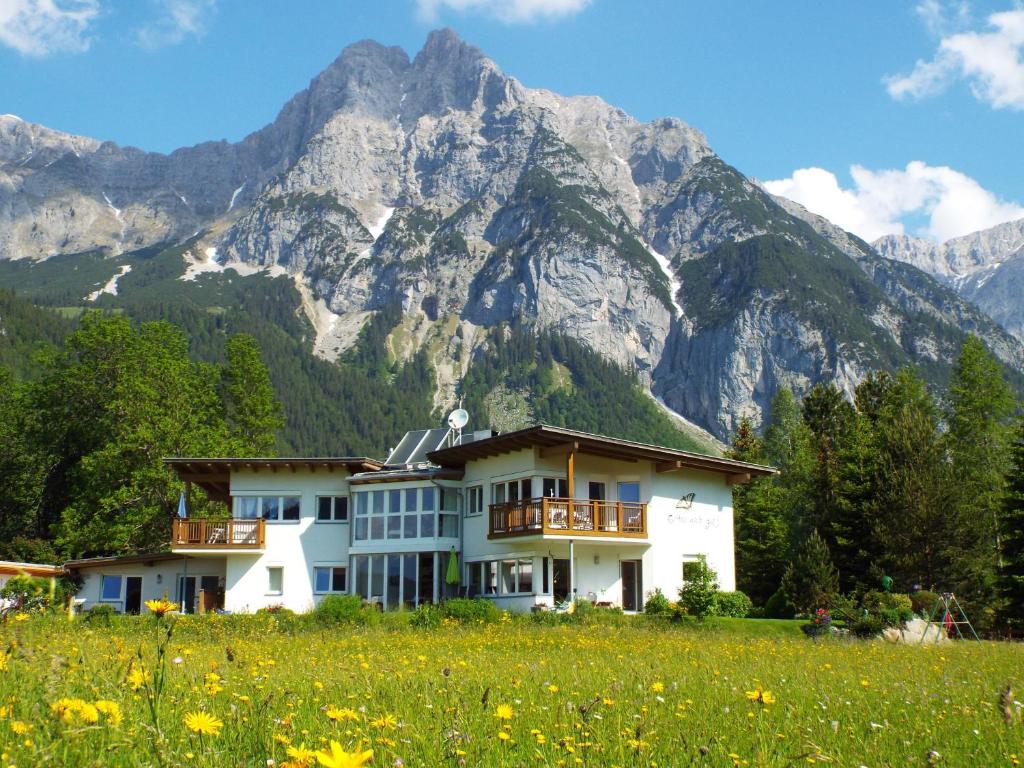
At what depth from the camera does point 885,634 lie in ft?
76.0

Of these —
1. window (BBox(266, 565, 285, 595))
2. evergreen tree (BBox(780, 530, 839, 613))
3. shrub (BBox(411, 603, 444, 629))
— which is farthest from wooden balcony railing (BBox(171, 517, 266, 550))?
evergreen tree (BBox(780, 530, 839, 613))

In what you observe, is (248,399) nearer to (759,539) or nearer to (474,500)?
(474,500)

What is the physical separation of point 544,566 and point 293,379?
144m

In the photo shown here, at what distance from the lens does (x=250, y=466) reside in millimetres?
38031

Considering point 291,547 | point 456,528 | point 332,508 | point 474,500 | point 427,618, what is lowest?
point 427,618

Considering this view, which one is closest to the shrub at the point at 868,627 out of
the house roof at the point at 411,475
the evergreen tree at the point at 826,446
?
the evergreen tree at the point at 826,446

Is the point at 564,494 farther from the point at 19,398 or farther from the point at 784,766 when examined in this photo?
the point at 19,398

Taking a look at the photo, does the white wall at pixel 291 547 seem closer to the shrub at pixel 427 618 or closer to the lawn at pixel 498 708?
the shrub at pixel 427 618

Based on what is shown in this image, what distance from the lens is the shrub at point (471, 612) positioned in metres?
25.6

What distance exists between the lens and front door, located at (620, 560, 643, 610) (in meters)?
33.7

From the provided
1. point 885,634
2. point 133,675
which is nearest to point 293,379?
point 885,634

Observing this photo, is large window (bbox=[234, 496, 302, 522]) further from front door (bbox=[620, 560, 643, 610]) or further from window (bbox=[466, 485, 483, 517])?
front door (bbox=[620, 560, 643, 610])

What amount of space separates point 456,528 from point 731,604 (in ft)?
36.0

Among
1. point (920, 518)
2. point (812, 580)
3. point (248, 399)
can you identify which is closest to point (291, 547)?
point (248, 399)
